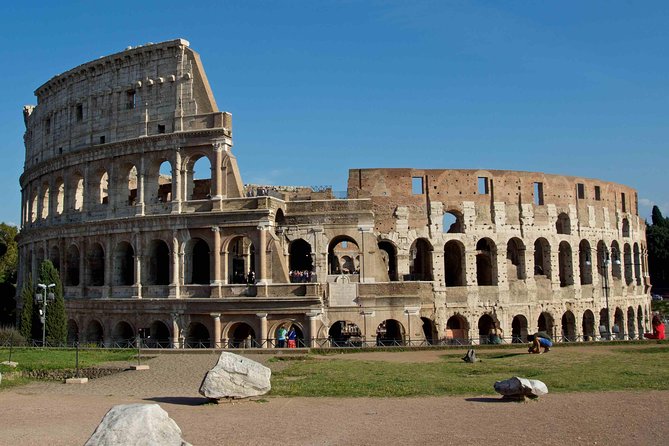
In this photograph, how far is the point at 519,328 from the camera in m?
37.9

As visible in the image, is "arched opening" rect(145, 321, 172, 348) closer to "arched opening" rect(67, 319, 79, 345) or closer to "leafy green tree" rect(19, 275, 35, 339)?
"leafy green tree" rect(19, 275, 35, 339)

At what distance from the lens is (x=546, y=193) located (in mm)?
38688

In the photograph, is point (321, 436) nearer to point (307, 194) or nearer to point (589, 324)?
point (307, 194)

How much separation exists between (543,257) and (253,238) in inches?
720

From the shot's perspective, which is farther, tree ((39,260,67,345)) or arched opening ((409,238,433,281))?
arched opening ((409,238,433,281))

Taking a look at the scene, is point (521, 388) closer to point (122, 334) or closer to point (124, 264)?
point (122, 334)

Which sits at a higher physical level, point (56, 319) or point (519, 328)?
point (56, 319)

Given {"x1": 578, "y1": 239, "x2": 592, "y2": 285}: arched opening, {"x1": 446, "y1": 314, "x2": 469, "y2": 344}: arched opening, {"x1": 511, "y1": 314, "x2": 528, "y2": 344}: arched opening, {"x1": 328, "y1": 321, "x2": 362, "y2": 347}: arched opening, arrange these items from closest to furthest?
1. {"x1": 328, "y1": 321, "x2": 362, "y2": 347}: arched opening
2. {"x1": 446, "y1": 314, "x2": 469, "y2": 344}: arched opening
3. {"x1": 511, "y1": 314, "x2": 528, "y2": 344}: arched opening
4. {"x1": 578, "y1": 239, "x2": 592, "y2": 285}: arched opening

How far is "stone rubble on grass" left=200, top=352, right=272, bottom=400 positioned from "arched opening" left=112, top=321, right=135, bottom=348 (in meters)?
20.1

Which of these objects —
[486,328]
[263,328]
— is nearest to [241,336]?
[263,328]

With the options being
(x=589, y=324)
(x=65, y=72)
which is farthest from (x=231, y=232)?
(x=589, y=324)

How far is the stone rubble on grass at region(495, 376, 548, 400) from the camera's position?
1451cm

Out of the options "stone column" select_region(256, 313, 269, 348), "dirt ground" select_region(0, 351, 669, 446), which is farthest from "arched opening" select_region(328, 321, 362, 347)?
"dirt ground" select_region(0, 351, 669, 446)

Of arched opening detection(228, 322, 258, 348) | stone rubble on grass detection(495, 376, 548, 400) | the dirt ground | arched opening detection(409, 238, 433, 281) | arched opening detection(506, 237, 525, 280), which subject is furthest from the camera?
arched opening detection(506, 237, 525, 280)
